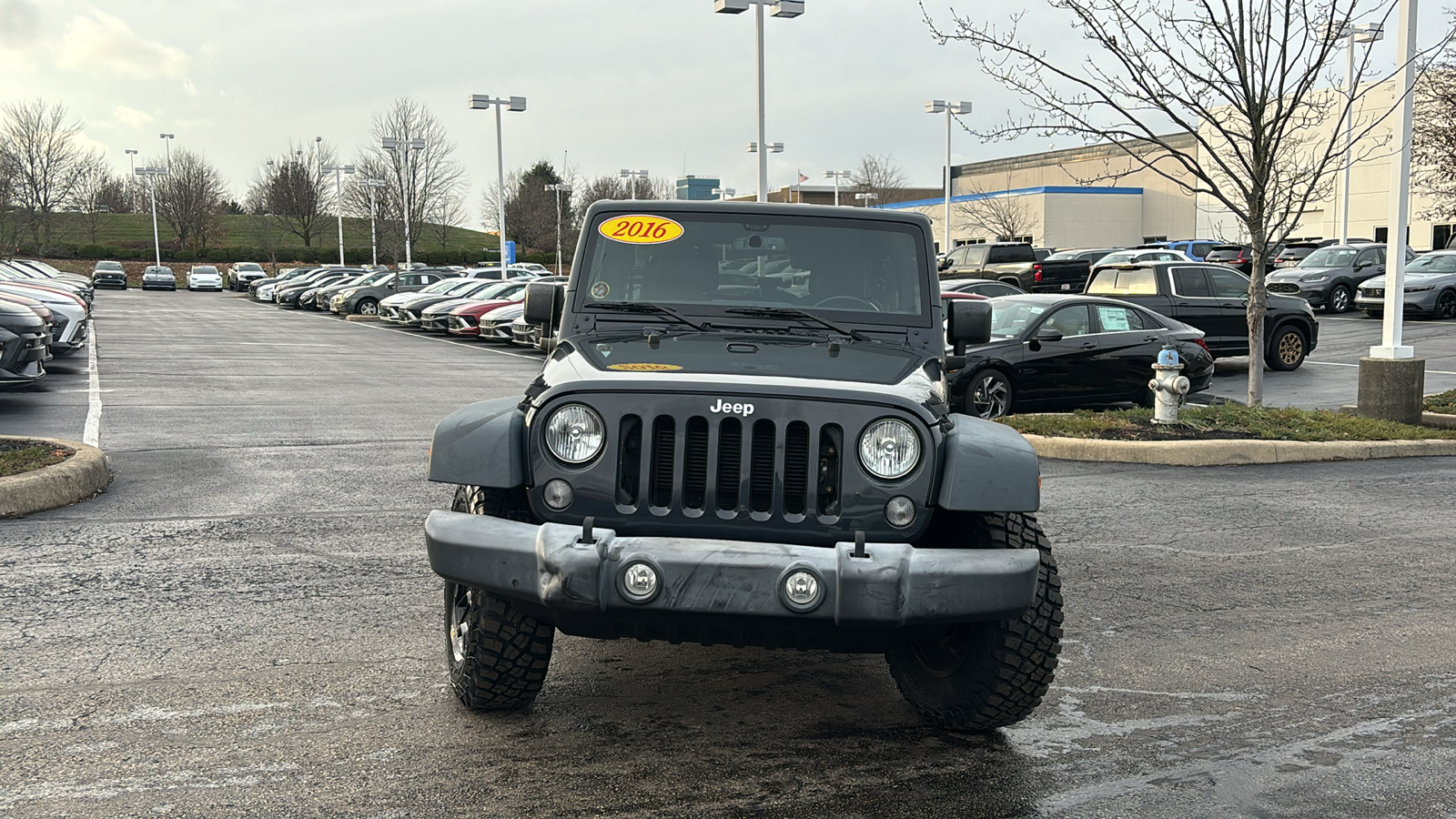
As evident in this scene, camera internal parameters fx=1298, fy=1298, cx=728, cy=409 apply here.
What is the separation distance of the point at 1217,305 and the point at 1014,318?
6.44 meters

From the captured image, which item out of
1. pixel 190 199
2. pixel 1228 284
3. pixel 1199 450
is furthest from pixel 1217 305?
pixel 190 199

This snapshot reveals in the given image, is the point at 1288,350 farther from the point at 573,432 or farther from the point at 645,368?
the point at 573,432

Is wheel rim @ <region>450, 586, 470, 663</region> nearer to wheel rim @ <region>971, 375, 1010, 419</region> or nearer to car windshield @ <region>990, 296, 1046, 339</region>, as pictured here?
wheel rim @ <region>971, 375, 1010, 419</region>

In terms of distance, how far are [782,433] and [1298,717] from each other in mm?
2270

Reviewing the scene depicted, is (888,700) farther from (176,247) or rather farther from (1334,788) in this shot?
(176,247)

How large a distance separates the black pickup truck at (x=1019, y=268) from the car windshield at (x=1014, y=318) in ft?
56.0

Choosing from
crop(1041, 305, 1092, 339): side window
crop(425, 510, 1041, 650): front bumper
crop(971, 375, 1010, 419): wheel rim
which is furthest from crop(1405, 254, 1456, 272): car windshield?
crop(425, 510, 1041, 650): front bumper

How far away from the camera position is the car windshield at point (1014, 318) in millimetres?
14859

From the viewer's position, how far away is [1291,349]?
20781mm

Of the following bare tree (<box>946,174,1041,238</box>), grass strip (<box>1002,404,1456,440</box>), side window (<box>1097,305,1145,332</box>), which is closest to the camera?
grass strip (<box>1002,404,1456,440</box>)

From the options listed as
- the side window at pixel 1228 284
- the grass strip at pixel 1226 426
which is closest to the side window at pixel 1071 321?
the grass strip at pixel 1226 426

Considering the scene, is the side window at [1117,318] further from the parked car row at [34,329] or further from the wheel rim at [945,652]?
the parked car row at [34,329]

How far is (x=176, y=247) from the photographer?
9488 centimetres

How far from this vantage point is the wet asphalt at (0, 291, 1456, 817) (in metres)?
3.98
